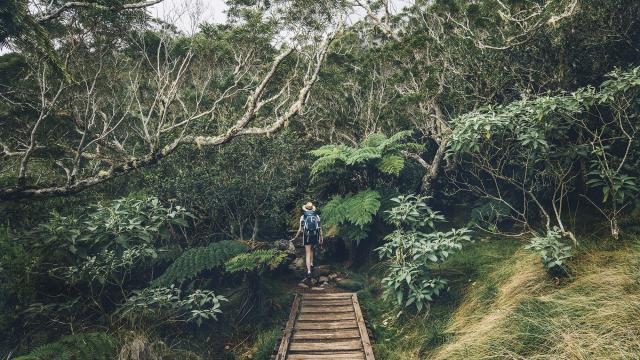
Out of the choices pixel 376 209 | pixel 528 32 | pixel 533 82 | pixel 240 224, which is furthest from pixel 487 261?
pixel 240 224

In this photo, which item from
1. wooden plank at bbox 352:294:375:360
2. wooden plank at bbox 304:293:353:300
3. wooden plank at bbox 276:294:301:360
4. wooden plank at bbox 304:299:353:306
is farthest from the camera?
wooden plank at bbox 304:293:353:300

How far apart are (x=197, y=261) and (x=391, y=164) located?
5.15 m

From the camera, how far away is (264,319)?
7375 mm

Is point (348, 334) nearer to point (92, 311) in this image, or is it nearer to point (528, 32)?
point (92, 311)

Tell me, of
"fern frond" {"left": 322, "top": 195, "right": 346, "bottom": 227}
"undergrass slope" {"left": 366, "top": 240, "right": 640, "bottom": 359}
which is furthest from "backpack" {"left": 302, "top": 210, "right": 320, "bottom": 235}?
"undergrass slope" {"left": 366, "top": 240, "right": 640, "bottom": 359}

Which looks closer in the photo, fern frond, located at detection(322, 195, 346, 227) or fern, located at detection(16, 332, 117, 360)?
fern, located at detection(16, 332, 117, 360)

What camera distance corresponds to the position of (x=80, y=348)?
4.90m

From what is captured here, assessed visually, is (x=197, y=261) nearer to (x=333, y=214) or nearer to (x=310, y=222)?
(x=310, y=222)

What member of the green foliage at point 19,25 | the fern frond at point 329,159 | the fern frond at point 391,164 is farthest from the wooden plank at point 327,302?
the green foliage at point 19,25

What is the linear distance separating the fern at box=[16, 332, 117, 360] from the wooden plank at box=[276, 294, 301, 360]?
2.47m

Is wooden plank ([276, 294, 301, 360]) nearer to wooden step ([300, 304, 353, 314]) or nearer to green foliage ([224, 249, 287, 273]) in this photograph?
wooden step ([300, 304, 353, 314])

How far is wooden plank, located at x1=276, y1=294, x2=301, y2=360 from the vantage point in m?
5.53

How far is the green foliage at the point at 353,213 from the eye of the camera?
8469mm

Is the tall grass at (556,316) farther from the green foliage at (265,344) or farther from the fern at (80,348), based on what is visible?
the fern at (80,348)
